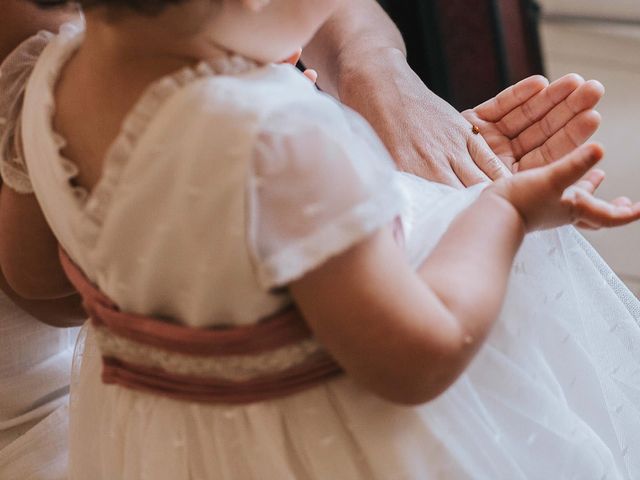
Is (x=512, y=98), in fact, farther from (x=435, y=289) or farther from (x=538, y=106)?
(x=435, y=289)

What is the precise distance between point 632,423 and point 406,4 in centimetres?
148

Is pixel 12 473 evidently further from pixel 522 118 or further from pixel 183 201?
pixel 522 118

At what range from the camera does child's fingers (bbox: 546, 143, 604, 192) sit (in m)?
0.72

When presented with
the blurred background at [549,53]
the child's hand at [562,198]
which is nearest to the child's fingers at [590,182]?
the child's hand at [562,198]

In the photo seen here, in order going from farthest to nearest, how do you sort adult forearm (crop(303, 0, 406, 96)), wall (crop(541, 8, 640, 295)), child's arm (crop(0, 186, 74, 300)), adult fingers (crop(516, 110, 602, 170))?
1. wall (crop(541, 8, 640, 295))
2. adult forearm (crop(303, 0, 406, 96))
3. adult fingers (crop(516, 110, 602, 170))
4. child's arm (crop(0, 186, 74, 300))

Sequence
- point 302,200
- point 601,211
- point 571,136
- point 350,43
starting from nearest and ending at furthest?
point 302,200 → point 601,211 → point 571,136 → point 350,43

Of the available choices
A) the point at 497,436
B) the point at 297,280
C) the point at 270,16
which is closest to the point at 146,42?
the point at 270,16

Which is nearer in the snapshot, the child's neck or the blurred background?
the child's neck

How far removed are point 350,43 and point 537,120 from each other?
273 millimetres

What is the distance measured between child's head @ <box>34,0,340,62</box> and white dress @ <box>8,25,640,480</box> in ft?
0.06

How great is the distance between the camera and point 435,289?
0.70 metres

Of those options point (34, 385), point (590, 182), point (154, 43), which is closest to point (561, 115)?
point (590, 182)

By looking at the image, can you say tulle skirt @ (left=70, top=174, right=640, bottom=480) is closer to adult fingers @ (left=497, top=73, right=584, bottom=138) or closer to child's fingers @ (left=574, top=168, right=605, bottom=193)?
child's fingers @ (left=574, top=168, right=605, bottom=193)

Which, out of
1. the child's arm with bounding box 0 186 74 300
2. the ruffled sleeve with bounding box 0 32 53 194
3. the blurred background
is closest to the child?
the child's arm with bounding box 0 186 74 300
